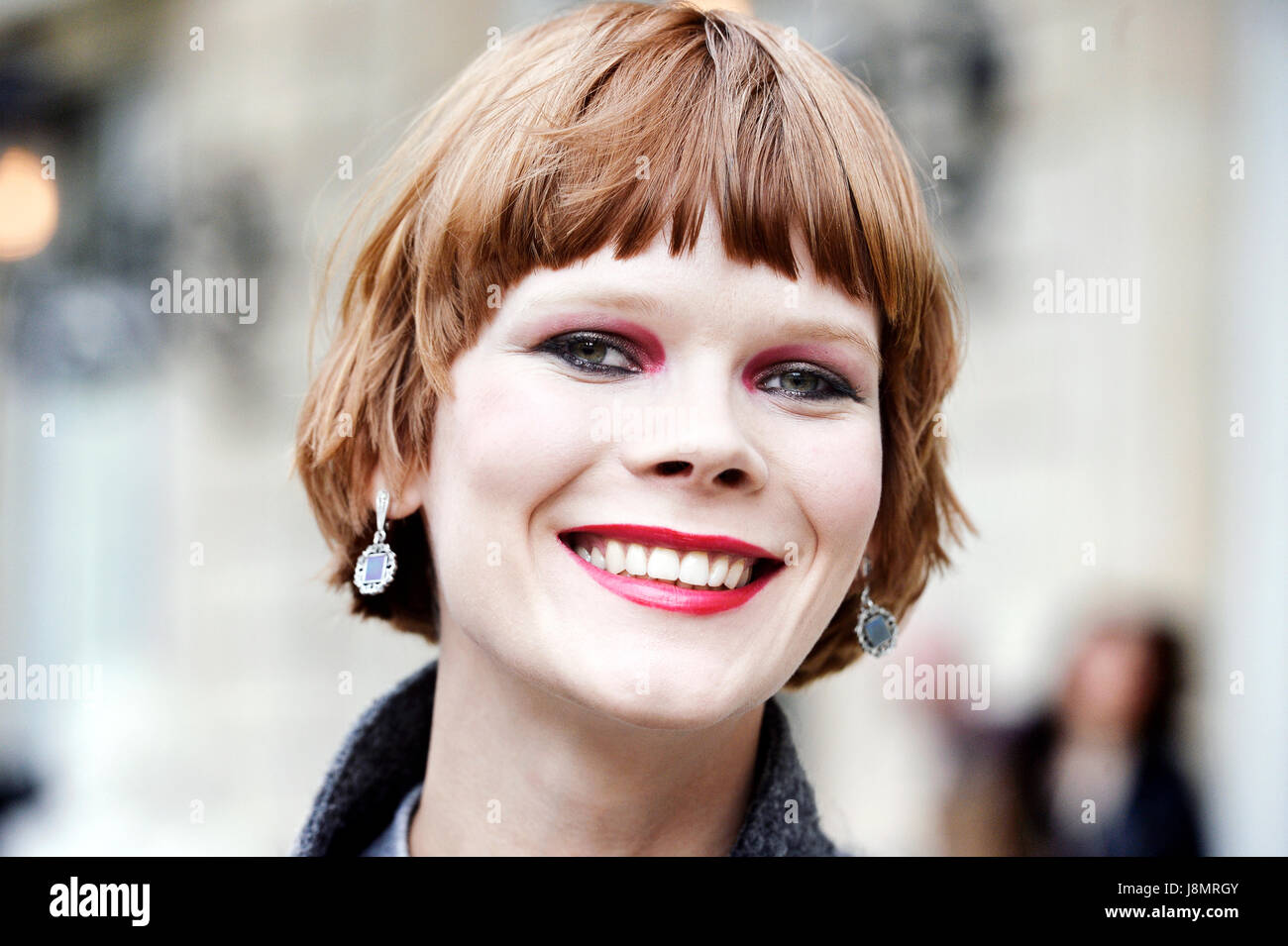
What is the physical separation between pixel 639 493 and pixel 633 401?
0.38ft

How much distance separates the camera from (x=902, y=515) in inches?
77.5

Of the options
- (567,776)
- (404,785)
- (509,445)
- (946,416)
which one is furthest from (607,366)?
(946,416)

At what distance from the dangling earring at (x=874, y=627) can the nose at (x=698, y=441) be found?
1.42ft

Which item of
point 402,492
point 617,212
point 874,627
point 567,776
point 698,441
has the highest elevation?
point 617,212

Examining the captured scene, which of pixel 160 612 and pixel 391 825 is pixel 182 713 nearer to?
pixel 160 612

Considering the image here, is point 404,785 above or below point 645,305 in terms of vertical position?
below

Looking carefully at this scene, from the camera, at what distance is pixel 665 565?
1.59m

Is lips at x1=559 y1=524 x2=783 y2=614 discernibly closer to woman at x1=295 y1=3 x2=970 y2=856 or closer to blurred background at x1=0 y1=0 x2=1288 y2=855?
woman at x1=295 y1=3 x2=970 y2=856

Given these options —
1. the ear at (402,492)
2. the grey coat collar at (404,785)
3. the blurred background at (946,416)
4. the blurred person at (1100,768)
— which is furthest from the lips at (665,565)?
the blurred person at (1100,768)

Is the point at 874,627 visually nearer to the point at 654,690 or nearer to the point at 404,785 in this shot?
the point at 654,690

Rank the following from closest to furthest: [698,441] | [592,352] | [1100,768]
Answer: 1. [698,441]
2. [592,352]
3. [1100,768]

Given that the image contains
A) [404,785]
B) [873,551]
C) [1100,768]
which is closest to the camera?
[873,551]

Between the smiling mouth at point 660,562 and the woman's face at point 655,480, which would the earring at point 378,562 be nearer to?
the woman's face at point 655,480

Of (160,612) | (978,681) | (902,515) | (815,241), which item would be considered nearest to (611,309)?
(815,241)
